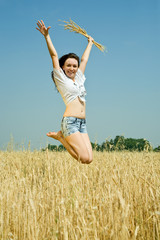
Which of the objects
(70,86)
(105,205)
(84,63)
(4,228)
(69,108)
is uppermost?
(84,63)

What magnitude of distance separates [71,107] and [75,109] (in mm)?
58

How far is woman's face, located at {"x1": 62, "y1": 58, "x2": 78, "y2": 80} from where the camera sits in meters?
3.71

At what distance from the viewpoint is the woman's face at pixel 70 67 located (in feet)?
12.2

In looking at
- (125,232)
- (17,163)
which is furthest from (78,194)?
(17,163)

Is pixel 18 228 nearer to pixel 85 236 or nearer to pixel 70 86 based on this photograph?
pixel 85 236

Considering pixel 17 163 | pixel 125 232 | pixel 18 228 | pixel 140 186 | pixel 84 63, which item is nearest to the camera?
pixel 125 232

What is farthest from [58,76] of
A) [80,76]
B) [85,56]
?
[85,56]

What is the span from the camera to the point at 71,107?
133 inches

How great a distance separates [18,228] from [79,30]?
280 centimetres

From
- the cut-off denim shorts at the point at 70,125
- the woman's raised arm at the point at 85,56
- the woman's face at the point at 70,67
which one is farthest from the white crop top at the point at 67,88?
the woman's raised arm at the point at 85,56

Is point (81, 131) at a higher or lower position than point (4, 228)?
higher

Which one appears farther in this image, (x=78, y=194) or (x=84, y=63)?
(x=84, y=63)

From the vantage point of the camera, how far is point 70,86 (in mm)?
3469

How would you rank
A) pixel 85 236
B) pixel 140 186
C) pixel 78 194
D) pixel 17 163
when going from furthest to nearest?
pixel 17 163 < pixel 140 186 < pixel 78 194 < pixel 85 236
